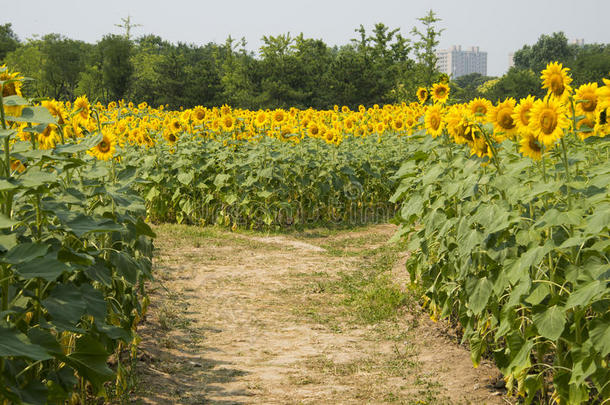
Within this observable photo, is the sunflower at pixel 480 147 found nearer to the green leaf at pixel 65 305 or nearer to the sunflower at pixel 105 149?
the green leaf at pixel 65 305

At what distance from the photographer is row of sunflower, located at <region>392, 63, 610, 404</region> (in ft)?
9.11

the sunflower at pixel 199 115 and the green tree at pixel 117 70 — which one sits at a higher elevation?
the green tree at pixel 117 70

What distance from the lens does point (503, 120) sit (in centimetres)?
358

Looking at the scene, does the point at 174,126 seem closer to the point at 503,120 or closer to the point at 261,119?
the point at 261,119

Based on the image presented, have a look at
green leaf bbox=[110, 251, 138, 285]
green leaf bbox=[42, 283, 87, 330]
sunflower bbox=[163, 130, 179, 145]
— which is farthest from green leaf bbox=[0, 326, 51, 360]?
sunflower bbox=[163, 130, 179, 145]

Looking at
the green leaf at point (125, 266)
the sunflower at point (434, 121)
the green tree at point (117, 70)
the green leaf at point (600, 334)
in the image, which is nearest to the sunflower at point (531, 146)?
the green leaf at point (600, 334)

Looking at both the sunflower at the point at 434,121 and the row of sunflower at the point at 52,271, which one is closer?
the row of sunflower at the point at 52,271

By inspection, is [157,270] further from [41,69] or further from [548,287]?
[41,69]

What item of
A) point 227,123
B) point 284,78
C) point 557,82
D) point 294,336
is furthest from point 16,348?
point 284,78

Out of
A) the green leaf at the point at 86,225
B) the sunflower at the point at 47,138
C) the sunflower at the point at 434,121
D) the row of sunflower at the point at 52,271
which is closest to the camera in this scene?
the row of sunflower at the point at 52,271

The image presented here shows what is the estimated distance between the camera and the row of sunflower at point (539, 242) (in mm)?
2777

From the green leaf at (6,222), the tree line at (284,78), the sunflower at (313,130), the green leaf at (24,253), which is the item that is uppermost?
the tree line at (284,78)

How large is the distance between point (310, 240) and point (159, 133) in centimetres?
386

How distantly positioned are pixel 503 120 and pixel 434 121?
1.06 metres
